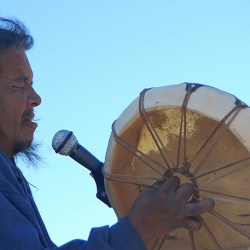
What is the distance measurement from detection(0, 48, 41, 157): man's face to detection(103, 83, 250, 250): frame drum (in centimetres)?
39

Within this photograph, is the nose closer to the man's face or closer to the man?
the man's face

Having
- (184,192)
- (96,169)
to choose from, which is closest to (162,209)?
(184,192)

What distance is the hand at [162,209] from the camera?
1869 millimetres

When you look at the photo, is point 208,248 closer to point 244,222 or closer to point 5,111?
point 244,222

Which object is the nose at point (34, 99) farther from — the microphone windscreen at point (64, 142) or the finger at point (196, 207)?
the finger at point (196, 207)

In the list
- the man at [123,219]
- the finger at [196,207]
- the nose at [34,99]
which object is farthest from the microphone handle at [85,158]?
the finger at [196,207]

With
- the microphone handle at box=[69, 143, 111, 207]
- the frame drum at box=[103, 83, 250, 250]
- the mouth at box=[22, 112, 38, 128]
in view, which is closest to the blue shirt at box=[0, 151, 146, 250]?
the frame drum at box=[103, 83, 250, 250]

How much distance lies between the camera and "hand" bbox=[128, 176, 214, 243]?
1.87m

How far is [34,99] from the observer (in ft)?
8.36

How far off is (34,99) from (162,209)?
36.1 inches

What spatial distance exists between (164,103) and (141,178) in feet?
1.37

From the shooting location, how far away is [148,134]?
8.06 ft

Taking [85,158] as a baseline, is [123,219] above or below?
below

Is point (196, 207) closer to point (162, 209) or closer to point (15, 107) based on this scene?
point (162, 209)
